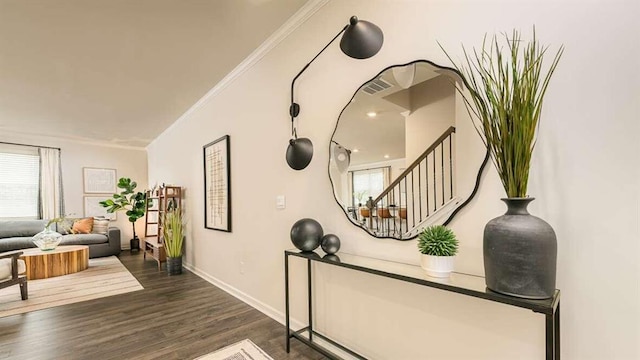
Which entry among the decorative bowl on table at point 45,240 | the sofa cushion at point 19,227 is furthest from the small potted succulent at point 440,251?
the sofa cushion at point 19,227

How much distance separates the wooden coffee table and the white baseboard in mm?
1974

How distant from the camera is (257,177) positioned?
2.83 metres

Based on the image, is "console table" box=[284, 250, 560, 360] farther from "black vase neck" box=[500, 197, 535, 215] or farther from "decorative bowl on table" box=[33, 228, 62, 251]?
"decorative bowl on table" box=[33, 228, 62, 251]

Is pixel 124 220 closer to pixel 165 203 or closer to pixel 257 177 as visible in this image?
pixel 165 203

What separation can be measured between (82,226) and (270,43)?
561cm

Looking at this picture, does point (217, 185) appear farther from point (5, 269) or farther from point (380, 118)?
point (380, 118)

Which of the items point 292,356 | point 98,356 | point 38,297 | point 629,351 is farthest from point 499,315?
point 38,297

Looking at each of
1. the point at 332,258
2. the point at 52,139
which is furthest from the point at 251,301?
the point at 52,139

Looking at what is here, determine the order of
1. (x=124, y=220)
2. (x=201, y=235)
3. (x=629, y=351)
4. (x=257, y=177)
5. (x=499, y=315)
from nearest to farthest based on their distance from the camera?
(x=629, y=351), (x=499, y=315), (x=257, y=177), (x=201, y=235), (x=124, y=220)

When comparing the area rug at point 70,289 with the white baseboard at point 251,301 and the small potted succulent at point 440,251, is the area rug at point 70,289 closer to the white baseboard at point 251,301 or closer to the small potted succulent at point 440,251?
the white baseboard at point 251,301

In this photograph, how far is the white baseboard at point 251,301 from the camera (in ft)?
7.80

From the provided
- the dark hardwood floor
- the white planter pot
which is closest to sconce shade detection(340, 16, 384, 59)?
the white planter pot

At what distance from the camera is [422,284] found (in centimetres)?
122

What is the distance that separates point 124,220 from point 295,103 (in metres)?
6.48
